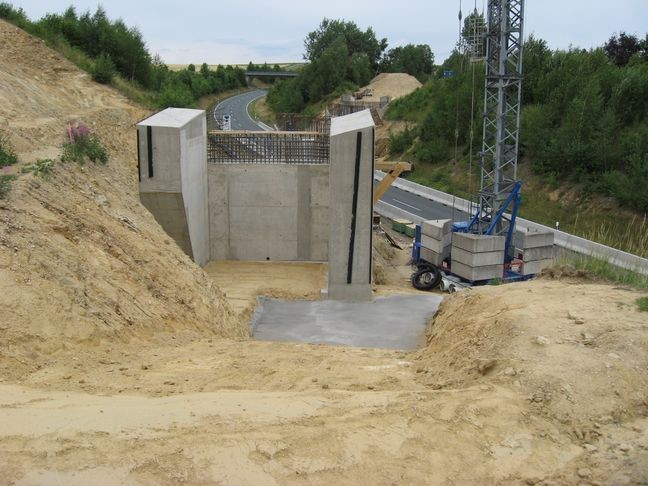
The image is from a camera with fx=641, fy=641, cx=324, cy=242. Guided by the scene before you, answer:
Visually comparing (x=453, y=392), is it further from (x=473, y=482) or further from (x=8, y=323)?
(x=8, y=323)

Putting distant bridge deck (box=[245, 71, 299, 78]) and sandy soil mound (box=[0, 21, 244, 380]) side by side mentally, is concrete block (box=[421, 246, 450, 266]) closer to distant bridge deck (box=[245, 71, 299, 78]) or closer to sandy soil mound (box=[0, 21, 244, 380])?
sandy soil mound (box=[0, 21, 244, 380])

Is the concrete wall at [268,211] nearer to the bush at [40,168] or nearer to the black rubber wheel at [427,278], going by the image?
the black rubber wheel at [427,278]

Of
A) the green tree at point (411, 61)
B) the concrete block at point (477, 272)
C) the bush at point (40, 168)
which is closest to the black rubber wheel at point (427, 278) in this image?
the concrete block at point (477, 272)

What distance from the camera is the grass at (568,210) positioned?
2755 cm

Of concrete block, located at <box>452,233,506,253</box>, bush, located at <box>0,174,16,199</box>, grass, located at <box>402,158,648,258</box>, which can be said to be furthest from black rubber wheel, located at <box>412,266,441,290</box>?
bush, located at <box>0,174,16,199</box>

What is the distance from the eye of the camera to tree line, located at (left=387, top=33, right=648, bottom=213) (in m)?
31.2

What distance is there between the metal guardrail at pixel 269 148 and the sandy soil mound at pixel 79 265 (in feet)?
9.97

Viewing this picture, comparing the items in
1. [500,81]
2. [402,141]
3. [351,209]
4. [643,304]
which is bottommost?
[643,304]

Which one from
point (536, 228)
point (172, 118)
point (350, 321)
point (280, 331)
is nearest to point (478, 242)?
point (350, 321)

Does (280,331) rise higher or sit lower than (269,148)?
lower

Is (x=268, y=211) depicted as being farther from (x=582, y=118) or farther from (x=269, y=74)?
(x=269, y=74)

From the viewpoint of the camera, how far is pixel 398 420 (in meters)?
6.77

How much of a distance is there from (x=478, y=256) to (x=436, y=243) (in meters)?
1.55

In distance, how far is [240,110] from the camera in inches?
2680
